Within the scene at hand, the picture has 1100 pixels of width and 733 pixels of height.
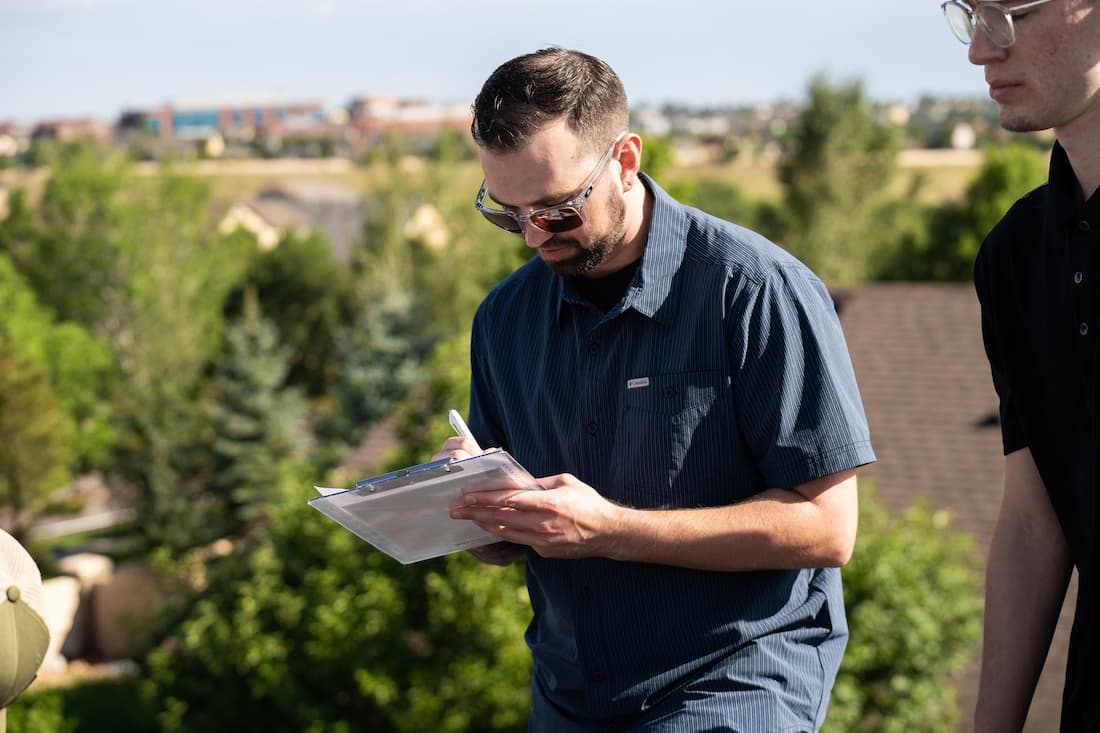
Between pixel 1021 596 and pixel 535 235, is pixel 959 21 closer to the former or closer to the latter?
pixel 535 235

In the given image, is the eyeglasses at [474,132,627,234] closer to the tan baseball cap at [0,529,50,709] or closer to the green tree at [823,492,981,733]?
the tan baseball cap at [0,529,50,709]

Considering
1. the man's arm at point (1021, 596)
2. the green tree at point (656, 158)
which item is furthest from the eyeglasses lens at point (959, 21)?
the green tree at point (656, 158)

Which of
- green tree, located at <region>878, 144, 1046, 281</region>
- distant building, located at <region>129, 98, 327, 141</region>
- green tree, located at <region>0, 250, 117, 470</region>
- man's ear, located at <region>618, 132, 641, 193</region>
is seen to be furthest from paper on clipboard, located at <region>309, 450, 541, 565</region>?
distant building, located at <region>129, 98, 327, 141</region>

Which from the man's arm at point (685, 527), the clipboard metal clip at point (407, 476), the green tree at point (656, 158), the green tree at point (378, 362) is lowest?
the green tree at point (378, 362)

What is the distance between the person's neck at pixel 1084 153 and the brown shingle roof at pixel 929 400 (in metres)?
11.0

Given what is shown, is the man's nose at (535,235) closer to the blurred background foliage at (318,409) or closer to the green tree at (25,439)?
the blurred background foliage at (318,409)

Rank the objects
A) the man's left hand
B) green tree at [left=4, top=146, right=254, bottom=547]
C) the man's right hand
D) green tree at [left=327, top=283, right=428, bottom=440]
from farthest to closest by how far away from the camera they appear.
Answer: green tree at [left=4, top=146, right=254, bottom=547]
green tree at [left=327, top=283, right=428, bottom=440]
the man's right hand
the man's left hand

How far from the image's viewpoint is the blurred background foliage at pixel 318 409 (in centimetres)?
934

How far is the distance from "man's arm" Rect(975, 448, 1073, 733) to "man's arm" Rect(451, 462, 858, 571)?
333 millimetres

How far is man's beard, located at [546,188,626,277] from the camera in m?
2.61

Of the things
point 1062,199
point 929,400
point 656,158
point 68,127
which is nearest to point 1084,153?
point 1062,199

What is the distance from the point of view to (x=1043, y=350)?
90.4 inches

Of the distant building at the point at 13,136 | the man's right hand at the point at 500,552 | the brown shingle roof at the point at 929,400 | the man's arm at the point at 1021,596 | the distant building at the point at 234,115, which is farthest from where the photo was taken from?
the distant building at the point at 234,115

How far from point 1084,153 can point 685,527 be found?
98 cm
